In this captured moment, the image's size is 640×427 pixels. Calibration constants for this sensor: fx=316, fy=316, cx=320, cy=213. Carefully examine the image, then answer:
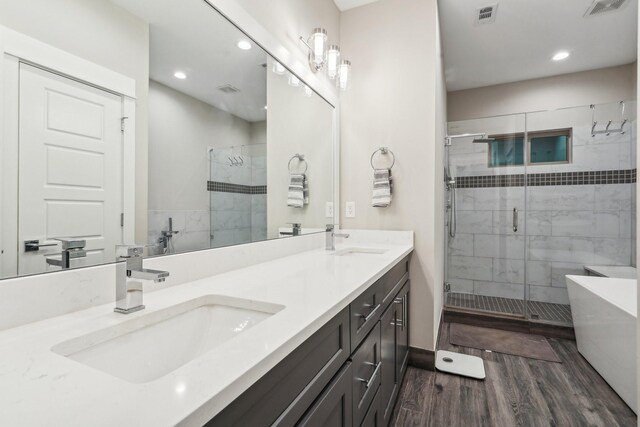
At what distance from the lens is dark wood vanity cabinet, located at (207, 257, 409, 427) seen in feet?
1.90

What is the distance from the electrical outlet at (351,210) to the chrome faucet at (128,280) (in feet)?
5.87

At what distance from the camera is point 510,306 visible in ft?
10.6

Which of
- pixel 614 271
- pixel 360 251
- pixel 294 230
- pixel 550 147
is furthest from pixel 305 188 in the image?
pixel 614 271

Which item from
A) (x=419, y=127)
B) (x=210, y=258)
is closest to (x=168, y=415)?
(x=210, y=258)

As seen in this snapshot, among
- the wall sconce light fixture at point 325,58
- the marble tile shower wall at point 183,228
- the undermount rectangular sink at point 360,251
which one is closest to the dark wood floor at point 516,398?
the undermount rectangular sink at point 360,251

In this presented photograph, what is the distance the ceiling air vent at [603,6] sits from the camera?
2299mm

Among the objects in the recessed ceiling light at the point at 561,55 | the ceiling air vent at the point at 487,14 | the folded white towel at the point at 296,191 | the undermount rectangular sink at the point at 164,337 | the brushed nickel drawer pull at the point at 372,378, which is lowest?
the brushed nickel drawer pull at the point at 372,378

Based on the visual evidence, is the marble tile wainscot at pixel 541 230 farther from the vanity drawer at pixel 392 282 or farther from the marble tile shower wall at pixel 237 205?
the marble tile shower wall at pixel 237 205

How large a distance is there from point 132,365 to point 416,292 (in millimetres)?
1901

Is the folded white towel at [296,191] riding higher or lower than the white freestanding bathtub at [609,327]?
higher

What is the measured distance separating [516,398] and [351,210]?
156 centimetres

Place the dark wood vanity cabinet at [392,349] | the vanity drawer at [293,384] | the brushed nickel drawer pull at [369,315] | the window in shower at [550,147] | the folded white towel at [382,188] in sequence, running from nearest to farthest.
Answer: the vanity drawer at [293,384], the brushed nickel drawer pull at [369,315], the dark wood vanity cabinet at [392,349], the folded white towel at [382,188], the window in shower at [550,147]

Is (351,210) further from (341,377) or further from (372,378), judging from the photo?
(341,377)

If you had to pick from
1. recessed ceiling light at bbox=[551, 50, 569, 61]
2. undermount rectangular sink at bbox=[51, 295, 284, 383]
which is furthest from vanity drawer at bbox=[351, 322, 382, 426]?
recessed ceiling light at bbox=[551, 50, 569, 61]
